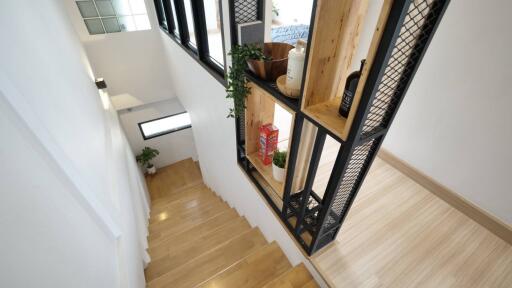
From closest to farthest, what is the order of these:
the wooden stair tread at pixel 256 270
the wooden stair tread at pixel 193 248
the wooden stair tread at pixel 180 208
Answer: the wooden stair tread at pixel 256 270 < the wooden stair tread at pixel 193 248 < the wooden stair tread at pixel 180 208

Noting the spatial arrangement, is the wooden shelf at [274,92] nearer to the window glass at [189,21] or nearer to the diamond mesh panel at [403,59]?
the diamond mesh panel at [403,59]

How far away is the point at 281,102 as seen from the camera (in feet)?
4.04

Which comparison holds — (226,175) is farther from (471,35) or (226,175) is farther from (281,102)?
(471,35)

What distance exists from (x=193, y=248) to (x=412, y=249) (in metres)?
2.21

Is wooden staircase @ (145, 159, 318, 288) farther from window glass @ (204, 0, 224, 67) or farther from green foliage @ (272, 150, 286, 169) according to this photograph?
window glass @ (204, 0, 224, 67)

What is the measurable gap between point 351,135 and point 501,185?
1.30 meters

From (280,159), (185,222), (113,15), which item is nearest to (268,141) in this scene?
(280,159)

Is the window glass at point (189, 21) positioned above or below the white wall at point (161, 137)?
above

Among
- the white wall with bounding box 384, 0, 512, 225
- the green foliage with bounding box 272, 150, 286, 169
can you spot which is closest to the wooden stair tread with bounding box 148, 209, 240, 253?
the green foliage with bounding box 272, 150, 286, 169

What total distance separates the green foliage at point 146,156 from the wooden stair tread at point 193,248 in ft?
8.98

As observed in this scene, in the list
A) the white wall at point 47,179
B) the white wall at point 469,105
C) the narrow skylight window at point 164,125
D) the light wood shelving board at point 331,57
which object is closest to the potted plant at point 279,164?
the light wood shelving board at point 331,57

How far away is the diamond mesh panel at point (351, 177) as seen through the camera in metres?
1.08

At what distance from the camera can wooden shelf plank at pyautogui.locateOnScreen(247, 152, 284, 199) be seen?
1671mm

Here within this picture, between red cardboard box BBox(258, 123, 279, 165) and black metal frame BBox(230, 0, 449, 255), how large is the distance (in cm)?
39
